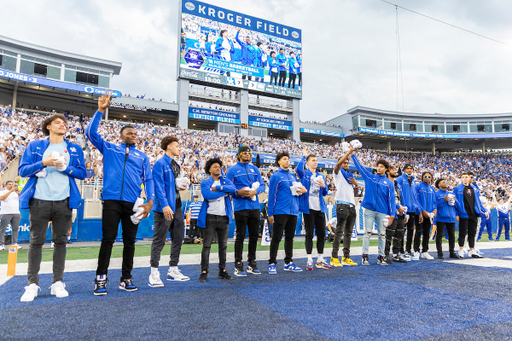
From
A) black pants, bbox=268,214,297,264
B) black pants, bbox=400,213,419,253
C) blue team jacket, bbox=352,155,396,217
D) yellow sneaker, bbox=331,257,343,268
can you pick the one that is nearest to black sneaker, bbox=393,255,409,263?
black pants, bbox=400,213,419,253

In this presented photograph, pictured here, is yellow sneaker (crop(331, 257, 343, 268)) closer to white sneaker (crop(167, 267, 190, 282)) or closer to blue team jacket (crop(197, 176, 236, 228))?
blue team jacket (crop(197, 176, 236, 228))

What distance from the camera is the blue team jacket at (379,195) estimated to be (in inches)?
229

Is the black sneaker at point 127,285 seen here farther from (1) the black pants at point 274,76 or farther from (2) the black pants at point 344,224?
(1) the black pants at point 274,76

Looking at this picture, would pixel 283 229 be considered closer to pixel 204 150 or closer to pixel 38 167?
pixel 38 167

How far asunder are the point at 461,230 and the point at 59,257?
8070mm

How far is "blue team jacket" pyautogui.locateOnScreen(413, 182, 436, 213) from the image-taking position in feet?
21.9

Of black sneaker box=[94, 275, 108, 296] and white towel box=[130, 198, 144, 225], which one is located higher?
white towel box=[130, 198, 144, 225]

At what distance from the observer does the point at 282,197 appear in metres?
5.06

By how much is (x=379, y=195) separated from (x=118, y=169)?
4.72m

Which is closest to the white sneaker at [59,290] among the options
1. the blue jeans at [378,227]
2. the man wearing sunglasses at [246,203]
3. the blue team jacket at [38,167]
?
the blue team jacket at [38,167]

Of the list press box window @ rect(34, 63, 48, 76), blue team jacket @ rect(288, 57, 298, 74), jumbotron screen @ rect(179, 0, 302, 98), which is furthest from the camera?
blue team jacket @ rect(288, 57, 298, 74)

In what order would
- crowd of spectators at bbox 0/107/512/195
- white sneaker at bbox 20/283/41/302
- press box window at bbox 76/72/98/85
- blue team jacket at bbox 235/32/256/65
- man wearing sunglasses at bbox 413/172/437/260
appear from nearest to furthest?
white sneaker at bbox 20/283/41/302 < man wearing sunglasses at bbox 413/172/437/260 < crowd of spectators at bbox 0/107/512/195 < press box window at bbox 76/72/98/85 < blue team jacket at bbox 235/32/256/65

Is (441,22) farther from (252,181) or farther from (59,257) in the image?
(59,257)

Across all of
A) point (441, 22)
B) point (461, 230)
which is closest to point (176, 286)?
point (461, 230)
